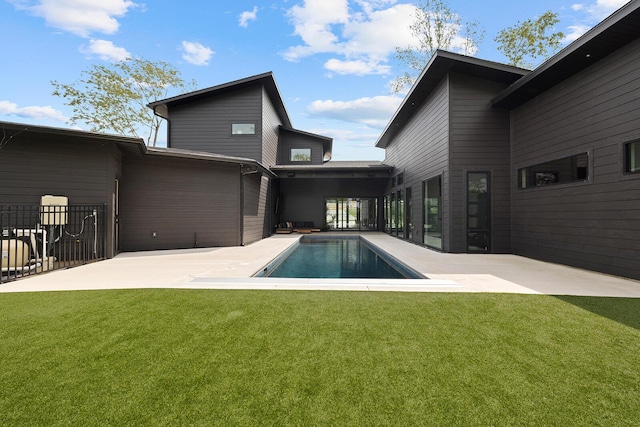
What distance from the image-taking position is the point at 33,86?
17.2 metres

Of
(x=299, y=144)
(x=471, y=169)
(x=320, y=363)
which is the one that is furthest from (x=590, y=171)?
(x=299, y=144)

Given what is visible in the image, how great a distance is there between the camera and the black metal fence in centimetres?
559

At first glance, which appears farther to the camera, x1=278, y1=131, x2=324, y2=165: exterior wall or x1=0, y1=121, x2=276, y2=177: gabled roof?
x1=278, y1=131, x2=324, y2=165: exterior wall

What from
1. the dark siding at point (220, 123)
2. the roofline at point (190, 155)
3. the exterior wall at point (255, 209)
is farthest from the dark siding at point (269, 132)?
the roofline at point (190, 155)

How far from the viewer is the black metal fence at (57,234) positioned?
5586 millimetres

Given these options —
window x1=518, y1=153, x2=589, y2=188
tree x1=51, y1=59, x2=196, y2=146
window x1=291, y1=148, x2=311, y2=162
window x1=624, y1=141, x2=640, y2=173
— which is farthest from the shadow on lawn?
tree x1=51, y1=59, x2=196, y2=146

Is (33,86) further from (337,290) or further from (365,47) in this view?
(337,290)

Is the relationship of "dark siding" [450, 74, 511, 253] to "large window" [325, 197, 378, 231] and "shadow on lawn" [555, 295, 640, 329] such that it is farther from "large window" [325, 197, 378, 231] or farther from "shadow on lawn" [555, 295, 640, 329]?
"large window" [325, 197, 378, 231]

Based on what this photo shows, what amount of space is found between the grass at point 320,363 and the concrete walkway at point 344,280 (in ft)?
2.49

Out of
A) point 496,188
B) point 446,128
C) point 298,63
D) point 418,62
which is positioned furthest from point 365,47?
point 496,188

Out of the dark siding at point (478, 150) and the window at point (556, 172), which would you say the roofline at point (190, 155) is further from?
the window at point (556, 172)

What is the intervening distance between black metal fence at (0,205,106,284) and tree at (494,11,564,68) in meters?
21.1

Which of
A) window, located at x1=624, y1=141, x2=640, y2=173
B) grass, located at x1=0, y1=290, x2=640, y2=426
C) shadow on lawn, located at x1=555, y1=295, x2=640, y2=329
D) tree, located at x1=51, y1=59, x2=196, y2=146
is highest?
tree, located at x1=51, y1=59, x2=196, y2=146

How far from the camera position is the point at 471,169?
7.89 metres
